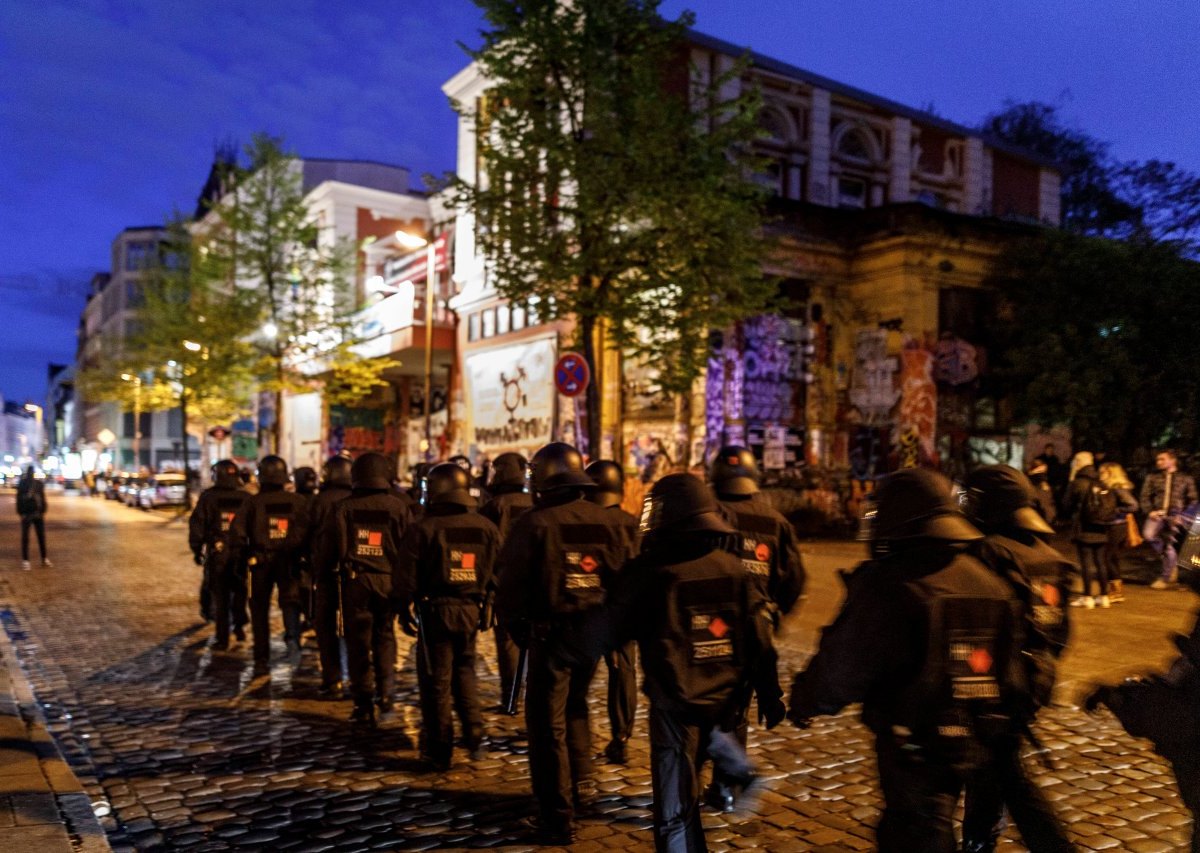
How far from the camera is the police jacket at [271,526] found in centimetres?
901

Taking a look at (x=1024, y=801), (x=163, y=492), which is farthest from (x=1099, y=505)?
(x=163, y=492)

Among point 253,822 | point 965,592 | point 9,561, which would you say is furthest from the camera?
point 9,561

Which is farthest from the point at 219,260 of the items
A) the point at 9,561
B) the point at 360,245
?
the point at 9,561

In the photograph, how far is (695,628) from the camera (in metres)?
3.75

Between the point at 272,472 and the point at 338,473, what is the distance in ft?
2.35

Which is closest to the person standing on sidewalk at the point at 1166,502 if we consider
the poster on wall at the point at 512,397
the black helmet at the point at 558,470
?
the black helmet at the point at 558,470

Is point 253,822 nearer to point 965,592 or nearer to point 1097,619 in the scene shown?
point 965,592

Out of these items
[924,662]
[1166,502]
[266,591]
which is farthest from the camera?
[1166,502]

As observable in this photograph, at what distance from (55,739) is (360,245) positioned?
28333 mm

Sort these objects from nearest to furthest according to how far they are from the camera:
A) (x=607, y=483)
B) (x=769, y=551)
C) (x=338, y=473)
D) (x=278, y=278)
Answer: (x=769, y=551)
(x=607, y=483)
(x=338, y=473)
(x=278, y=278)

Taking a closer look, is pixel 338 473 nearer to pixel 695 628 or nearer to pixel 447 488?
pixel 447 488

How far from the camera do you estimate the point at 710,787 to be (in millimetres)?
5344

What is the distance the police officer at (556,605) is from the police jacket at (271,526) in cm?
453

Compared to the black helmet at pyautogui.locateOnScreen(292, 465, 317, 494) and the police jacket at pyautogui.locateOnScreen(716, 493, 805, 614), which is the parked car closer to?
the black helmet at pyautogui.locateOnScreen(292, 465, 317, 494)
